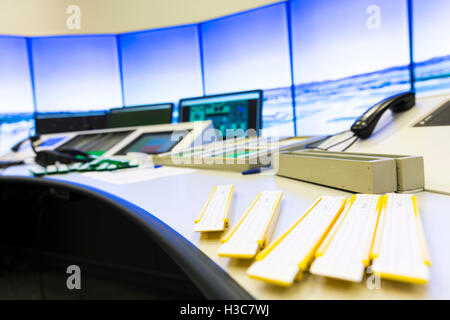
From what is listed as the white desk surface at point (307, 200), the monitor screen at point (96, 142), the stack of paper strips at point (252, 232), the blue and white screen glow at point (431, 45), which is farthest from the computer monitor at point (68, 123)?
the blue and white screen glow at point (431, 45)

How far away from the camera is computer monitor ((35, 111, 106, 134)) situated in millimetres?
2072

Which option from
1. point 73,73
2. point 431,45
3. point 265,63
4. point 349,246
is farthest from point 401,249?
point 73,73

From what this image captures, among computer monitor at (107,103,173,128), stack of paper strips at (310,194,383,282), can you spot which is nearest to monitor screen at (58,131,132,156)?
computer monitor at (107,103,173,128)

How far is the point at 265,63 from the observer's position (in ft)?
14.2

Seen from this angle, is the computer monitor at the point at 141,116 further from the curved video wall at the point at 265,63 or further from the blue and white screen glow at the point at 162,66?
the blue and white screen glow at the point at 162,66

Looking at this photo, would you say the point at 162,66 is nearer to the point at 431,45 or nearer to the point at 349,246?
the point at 431,45

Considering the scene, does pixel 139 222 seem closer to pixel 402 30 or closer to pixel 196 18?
pixel 402 30

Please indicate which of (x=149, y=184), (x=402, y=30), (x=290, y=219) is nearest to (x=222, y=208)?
(x=290, y=219)

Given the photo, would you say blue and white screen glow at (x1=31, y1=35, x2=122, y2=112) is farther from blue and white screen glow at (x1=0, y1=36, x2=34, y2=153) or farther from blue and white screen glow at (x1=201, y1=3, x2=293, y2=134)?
blue and white screen glow at (x1=201, y1=3, x2=293, y2=134)

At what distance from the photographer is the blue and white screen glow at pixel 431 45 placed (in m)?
3.16

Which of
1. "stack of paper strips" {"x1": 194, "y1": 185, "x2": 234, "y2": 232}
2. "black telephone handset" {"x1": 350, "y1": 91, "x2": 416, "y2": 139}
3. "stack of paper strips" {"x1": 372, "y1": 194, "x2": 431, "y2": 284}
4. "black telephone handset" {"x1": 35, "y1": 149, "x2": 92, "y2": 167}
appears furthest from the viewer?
"black telephone handset" {"x1": 35, "y1": 149, "x2": 92, "y2": 167}

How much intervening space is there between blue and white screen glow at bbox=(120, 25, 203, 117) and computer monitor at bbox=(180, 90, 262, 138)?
2957mm

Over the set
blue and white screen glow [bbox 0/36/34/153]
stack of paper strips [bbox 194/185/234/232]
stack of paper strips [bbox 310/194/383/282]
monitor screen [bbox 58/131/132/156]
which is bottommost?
stack of paper strips [bbox 194/185/234/232]

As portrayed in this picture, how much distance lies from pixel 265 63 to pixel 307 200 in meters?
4.01
